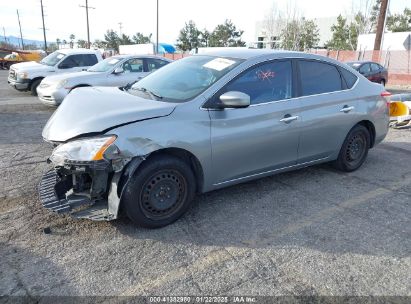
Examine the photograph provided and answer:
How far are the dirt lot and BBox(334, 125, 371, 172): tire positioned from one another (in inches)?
16.2

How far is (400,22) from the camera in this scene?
49.4m

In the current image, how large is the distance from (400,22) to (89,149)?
56.9 metres

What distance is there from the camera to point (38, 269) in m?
2.87

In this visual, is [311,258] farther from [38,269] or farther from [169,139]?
[38,269]

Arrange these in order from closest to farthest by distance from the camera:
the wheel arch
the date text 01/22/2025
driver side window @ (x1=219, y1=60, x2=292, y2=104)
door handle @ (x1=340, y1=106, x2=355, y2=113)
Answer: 1. the date text 01/22/2025
2. driver side window @ (x1=219, y1=60, x2=292, y2=104)
3. door handle @ (x1=340, y1=106, x2=355, y2=113)
4. the wheel arch

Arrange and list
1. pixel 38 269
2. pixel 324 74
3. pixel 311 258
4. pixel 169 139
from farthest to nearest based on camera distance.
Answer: pixel 324 74 < pixel 169 139 < pixel 311 258 < pixel 38 269

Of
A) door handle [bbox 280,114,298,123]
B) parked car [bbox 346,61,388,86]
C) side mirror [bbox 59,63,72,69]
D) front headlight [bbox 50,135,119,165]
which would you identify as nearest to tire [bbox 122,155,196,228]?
front headlight [bbox 50,135,119,165]

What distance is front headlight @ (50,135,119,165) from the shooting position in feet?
10.1

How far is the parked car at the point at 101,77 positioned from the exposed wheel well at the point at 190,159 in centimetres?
621

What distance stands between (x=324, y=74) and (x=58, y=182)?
351 cm

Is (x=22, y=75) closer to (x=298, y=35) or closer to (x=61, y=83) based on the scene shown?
(x=61, y=83)

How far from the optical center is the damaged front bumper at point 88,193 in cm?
317

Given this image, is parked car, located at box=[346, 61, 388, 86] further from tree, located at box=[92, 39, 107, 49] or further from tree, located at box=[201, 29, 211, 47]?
tree, located at box=[92, 39, 107, 49]

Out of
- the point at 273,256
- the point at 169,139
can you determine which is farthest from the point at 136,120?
the point at 273,256
